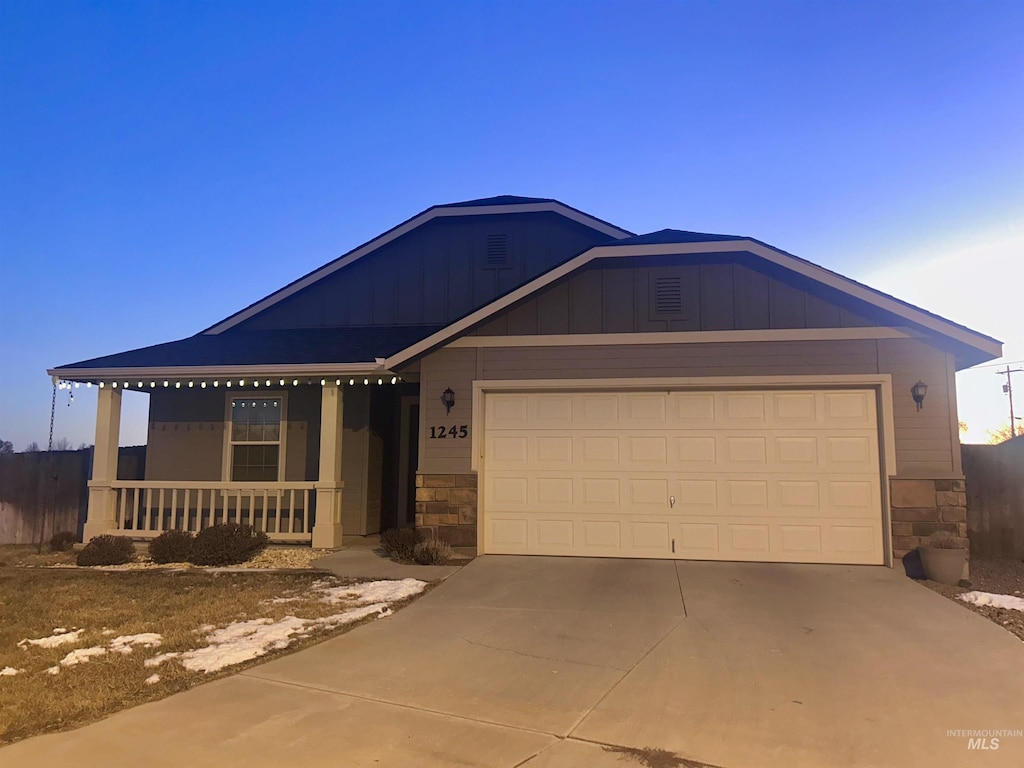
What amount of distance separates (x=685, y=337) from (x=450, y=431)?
11.8ft

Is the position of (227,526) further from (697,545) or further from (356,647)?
(697,545)

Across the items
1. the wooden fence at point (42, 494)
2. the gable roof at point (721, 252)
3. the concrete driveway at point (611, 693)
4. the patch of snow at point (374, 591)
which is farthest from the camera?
the wooden fence at point (42, 494)

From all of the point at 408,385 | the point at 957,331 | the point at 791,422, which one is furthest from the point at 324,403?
the point at 957,331

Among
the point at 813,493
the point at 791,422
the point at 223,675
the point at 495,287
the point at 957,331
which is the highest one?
the point at 495,287

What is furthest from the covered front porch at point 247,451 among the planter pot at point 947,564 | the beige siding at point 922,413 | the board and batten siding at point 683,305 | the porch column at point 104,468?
the planter pot at point 947,564

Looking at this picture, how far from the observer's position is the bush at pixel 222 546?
33.4ft

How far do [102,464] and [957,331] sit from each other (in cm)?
1298

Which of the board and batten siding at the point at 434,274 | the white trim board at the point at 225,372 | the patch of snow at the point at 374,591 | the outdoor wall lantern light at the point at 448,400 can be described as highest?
the board and batten siding at the point at 434,274

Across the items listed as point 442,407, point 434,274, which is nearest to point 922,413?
point 442,407

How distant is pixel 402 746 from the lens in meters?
4.06

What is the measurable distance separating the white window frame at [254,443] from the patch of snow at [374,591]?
4737mm

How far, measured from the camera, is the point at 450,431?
1025 cm

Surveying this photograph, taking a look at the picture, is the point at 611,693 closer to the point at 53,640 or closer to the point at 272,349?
the point at 53,640

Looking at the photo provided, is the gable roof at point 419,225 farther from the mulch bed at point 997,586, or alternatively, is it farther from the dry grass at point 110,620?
the mulch bed at point 997,586
